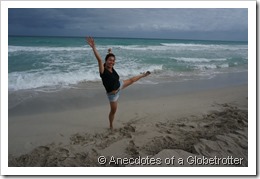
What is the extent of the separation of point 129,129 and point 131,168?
96cm

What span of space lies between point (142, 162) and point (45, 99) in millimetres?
2934

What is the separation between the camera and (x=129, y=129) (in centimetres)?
409

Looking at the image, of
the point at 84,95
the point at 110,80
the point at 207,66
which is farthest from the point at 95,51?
the point at 207,66

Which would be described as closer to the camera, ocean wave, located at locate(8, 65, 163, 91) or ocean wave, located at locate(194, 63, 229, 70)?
ocean wave, located at locate(8, 65, 163, 91)

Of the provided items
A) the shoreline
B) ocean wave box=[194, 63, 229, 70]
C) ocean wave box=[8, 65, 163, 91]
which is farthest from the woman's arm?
ocean wave box=[194, 63, 229, 70]

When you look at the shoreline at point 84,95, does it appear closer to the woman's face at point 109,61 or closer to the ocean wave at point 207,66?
the woman's face at point 109,61

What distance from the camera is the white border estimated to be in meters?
3.23

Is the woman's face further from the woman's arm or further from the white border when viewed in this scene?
the white border

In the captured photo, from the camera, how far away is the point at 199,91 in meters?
6.34

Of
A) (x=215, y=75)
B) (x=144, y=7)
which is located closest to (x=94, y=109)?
(x=144, y=7)

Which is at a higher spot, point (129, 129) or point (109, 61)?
point (109, 61)

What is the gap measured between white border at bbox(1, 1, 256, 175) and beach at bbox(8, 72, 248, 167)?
78mm

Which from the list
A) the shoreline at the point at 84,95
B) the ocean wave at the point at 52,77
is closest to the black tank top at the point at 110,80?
the shoreline at the point at 84,95

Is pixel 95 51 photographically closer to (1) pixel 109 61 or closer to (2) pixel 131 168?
(1) pixel 109 61
